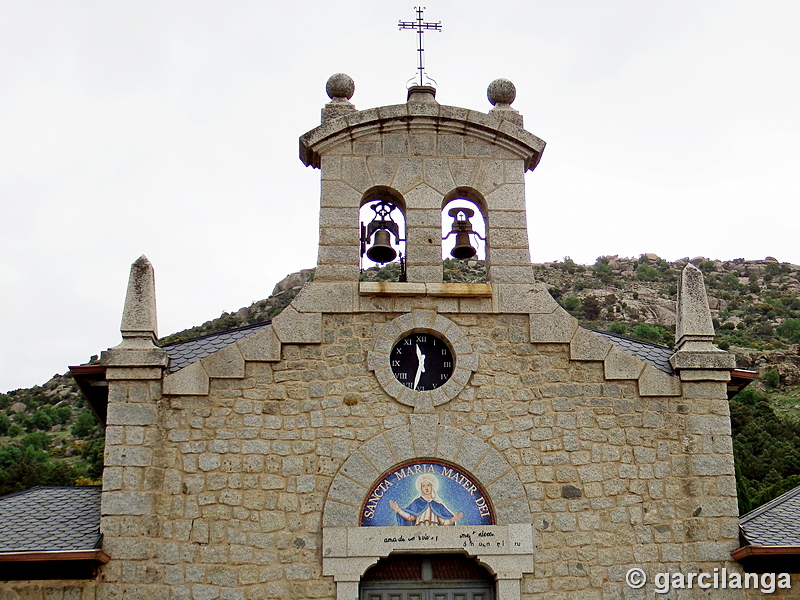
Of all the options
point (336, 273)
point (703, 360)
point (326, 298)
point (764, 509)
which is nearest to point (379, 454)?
point (326, 298)

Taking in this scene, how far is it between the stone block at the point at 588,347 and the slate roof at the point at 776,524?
2480 millimetres

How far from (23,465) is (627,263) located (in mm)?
33154

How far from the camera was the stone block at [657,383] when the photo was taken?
10.2 m

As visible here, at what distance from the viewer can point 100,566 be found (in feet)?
30.1

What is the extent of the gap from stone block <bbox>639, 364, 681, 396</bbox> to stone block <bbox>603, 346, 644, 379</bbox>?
0.08 m

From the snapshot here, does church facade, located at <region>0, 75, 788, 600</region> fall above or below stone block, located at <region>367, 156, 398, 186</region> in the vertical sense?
below

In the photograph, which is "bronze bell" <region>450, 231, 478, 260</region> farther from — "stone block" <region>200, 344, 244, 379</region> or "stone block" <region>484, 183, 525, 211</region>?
"stone block" <region>200, 344, 244, 379</region>

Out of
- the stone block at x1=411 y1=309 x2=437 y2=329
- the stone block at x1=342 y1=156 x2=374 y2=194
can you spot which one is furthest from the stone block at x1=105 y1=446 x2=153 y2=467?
the stone block at x1=342 y1=156 x2=374 y2=194

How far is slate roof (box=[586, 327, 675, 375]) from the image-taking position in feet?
34.6

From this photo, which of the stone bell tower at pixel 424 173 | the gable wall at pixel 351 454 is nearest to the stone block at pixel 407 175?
the stone bell tower at pixel 424 173

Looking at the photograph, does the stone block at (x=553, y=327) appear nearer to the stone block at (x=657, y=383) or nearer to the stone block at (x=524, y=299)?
the stone block at (x=524, y=299)

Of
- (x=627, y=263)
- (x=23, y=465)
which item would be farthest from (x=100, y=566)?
(x=627, y=263)

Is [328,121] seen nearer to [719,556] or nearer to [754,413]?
[719,556]

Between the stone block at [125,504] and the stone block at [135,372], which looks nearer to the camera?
the stone block at [125,504]
